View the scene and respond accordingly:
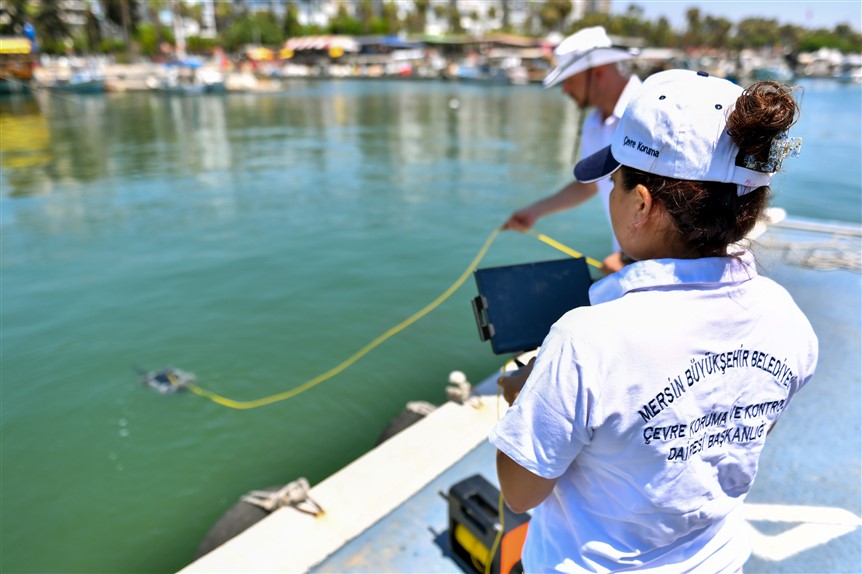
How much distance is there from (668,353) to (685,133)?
15.4 inches

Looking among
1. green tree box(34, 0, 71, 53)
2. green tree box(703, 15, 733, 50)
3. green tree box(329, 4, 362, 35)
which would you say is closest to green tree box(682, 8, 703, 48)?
green tree box(703, 15, 733, 50)

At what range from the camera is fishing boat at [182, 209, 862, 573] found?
2293 mm

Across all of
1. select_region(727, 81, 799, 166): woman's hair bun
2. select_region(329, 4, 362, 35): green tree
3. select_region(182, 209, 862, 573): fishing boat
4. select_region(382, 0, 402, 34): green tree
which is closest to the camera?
select_region(727, 81, 799, 166): woman's hair bun

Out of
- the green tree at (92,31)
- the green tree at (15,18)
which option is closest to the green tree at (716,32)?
the green tree at (92,31)

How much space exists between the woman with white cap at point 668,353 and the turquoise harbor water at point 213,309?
18.8 inches

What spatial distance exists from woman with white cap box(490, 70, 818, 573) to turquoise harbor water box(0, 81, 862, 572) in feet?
1.57

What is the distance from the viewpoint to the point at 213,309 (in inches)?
269

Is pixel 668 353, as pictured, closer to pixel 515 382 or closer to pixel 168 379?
pixel 515 382

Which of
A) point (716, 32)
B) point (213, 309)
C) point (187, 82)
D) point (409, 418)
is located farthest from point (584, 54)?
point (716, 32)

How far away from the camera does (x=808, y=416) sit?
122 inches

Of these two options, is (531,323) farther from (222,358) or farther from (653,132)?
(222,358)

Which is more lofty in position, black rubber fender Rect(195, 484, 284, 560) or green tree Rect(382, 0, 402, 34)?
green tree Rect(382, 0, 402, 34)

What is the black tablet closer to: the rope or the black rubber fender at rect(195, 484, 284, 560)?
the black rubber fender at rect(195, 484, 284, 560)

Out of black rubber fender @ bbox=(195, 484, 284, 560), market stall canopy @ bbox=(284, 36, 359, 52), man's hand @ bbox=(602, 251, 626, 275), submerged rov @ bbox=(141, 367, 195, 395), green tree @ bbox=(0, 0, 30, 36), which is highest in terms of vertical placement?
market stall canopy @ bbox=(284, 36, 359, 52)
